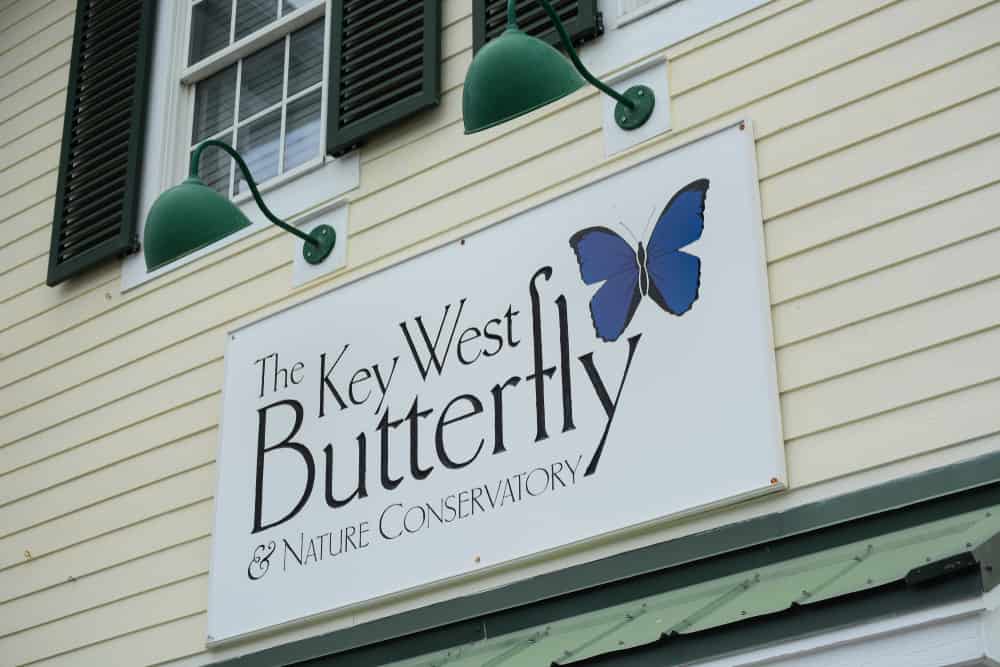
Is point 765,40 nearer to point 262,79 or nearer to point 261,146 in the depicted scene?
point 261,146

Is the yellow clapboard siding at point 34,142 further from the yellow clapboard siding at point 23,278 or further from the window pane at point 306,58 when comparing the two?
the window pane at point 306,58

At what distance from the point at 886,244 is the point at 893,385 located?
1.57ft

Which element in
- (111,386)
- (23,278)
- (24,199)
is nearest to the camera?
(111,386)

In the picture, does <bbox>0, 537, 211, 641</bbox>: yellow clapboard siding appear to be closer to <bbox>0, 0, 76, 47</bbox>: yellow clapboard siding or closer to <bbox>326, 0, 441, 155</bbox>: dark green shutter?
<bbox>326, 0, 441, 155</bbox>: dark green shutter

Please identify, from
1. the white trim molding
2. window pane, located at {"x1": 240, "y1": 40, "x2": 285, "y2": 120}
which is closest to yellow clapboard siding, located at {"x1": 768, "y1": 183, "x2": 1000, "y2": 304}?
the white trim molding

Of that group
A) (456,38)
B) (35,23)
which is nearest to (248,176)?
(456,38)

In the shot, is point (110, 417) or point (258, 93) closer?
point (110, 417)

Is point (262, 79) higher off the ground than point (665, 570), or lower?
higher

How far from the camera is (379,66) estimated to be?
7172 mm

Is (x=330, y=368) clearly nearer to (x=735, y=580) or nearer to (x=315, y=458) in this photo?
(x=315, y=458)

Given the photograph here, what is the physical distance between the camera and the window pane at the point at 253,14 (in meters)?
8.09

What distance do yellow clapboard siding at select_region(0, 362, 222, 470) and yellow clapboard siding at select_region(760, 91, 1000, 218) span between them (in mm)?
2707

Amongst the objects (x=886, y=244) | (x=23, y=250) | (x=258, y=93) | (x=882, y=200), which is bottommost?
(x=886, y=244)

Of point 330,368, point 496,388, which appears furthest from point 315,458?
point 496,388
